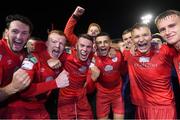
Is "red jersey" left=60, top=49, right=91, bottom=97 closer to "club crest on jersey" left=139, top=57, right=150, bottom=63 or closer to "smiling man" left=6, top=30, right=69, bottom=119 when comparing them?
"smiling man" left=6, top=30, right=69, bottom=119

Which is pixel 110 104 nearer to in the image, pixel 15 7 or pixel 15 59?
pixel 15 59

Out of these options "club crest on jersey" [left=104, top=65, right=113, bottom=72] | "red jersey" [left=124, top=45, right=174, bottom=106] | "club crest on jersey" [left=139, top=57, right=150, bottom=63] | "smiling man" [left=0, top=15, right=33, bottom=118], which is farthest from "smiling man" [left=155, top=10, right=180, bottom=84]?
"smiling man" [left=0, top=15, right=33, bottom=118]

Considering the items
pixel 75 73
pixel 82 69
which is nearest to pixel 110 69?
pixel 82 69

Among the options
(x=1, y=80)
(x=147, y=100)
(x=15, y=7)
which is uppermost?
(x=15, y=7)

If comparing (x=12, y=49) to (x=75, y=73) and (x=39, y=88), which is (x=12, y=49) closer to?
(x=39, y=88)

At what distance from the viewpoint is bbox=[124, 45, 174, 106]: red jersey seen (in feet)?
12.0

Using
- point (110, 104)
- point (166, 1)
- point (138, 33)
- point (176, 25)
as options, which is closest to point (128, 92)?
point (110, 104)

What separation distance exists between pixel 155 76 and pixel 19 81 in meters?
1.88

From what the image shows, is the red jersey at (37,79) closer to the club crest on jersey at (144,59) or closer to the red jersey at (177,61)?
the club crest on jersey at (144,59)

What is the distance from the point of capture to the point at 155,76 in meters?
3.67

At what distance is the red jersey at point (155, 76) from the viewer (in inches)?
144

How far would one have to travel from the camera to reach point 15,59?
3281 millimetres

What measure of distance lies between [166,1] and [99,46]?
1515cm

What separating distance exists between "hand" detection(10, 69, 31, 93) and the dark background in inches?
514
